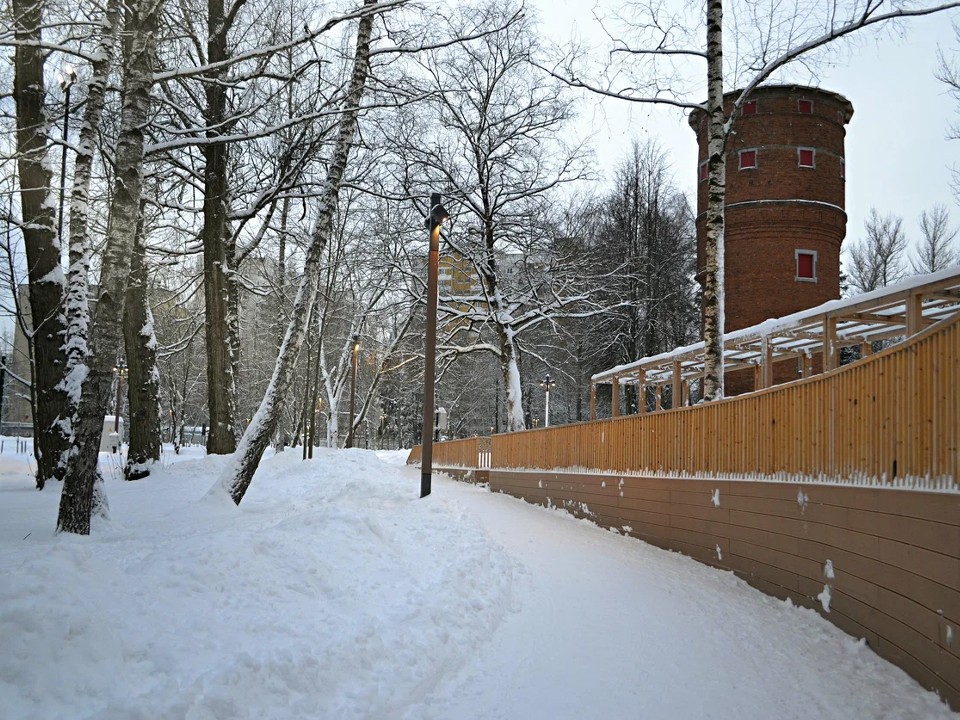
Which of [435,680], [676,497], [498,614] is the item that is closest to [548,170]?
[676,497]

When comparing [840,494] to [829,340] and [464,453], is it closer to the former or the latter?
[829,340]

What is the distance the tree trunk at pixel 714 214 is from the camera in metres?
12.1

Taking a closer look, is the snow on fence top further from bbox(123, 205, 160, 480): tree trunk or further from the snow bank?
bbox(123, 205, 160, 480): tree trunk

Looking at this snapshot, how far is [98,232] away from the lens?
14.1 meters

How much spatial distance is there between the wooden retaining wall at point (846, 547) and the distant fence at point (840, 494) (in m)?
0.02

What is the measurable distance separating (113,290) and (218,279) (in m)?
9.59

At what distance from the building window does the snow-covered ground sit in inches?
837

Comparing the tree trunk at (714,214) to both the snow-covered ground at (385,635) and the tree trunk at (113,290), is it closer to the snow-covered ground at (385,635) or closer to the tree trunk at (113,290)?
the snow-covered ground at (385,635)

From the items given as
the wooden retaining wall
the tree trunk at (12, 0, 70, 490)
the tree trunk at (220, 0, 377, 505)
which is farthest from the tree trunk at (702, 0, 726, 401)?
the tree trunk at (12, 0, 70, 490)

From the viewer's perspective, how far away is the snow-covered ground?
384cm

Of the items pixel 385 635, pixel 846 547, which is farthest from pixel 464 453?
pixel 385 635

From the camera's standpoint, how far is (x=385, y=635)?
18.0 feet

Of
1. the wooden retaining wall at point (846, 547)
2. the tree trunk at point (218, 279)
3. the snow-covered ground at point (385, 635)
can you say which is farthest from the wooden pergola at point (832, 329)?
the tree trunk at point (218, 279)

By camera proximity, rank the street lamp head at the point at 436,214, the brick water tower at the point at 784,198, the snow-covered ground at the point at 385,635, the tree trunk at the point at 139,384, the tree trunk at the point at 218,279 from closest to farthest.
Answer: the snow-covered ground at the point at 385,635 < the street lamp head at the point at 436,214 < the tree trunk at the point at 139,384 < the tree trunk at the point at 218,279 < the brick water tower at the point at 784,198
